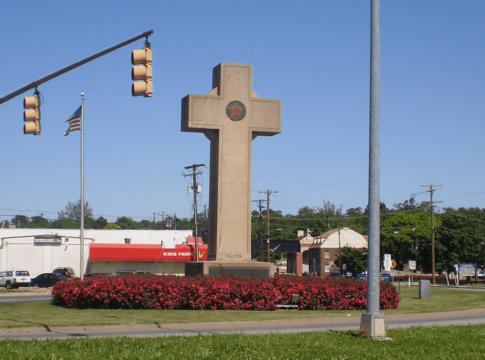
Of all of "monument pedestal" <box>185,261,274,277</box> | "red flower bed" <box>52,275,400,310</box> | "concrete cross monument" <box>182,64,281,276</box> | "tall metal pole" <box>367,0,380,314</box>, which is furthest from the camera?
"concrete cross monument" <box>182,64,281,276</box>

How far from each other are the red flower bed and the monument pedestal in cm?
130

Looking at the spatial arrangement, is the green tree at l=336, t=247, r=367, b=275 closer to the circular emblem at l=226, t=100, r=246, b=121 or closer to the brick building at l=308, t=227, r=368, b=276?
the brick building at l=308, t=227, r=368, b=276

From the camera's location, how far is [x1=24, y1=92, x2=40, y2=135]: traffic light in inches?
598

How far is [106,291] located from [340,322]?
29.5ft

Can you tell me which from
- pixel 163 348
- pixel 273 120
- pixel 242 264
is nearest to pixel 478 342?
pixel 163 348

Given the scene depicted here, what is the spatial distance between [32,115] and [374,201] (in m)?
8.24

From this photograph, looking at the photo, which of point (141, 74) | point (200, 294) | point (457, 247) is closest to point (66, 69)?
point (141, 74)

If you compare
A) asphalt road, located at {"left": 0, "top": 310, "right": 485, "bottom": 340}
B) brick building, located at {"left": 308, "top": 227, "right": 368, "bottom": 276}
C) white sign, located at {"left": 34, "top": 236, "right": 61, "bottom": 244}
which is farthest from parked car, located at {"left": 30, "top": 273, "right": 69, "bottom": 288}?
brick building, located at {"left": 308, "top": 227, "right": 368, "bottom": 276}

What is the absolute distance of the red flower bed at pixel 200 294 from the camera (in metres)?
24.4

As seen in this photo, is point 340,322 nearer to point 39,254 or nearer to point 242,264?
point 242,264

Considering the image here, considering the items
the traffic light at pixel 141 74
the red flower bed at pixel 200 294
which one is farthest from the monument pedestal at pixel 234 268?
the traffic light at pixel 141 74

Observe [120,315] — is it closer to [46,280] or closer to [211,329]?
[211,329]

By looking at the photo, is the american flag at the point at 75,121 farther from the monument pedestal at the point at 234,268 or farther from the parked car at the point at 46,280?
the parked car at the point at 46,280

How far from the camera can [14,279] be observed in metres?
58.1
